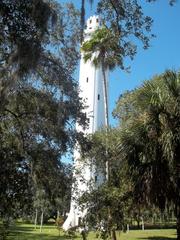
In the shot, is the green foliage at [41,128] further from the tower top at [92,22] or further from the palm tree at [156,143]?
the palm tree at [156,143]

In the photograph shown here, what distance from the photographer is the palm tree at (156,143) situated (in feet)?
41.8

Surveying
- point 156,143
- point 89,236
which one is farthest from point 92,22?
point 89,236

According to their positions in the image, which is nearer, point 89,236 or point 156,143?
point 156,143

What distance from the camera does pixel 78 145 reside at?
511 inches

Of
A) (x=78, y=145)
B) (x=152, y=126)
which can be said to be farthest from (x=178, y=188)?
(x=78, y=145)

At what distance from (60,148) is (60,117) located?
1.26m

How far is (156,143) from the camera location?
13.3m

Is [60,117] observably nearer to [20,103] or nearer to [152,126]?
[20,103]

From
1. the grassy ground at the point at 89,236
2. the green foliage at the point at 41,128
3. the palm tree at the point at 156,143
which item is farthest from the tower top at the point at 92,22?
the grassy ground at the point at 89,236

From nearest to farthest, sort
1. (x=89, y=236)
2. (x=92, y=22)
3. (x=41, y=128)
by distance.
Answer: (x=41, y=128), (x=92, y=22), (x=89, y=236)

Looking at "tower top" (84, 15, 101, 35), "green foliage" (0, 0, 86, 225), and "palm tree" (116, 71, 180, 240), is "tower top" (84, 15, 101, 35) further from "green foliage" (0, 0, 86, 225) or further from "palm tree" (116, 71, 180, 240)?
"palm tree" (116, 71, 180, 240)

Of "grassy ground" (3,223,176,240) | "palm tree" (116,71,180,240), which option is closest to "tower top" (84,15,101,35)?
"palm tree" (116,71,180,240)

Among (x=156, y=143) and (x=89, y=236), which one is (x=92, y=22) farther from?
(x=89, y=236)

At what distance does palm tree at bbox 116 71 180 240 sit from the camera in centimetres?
1275
